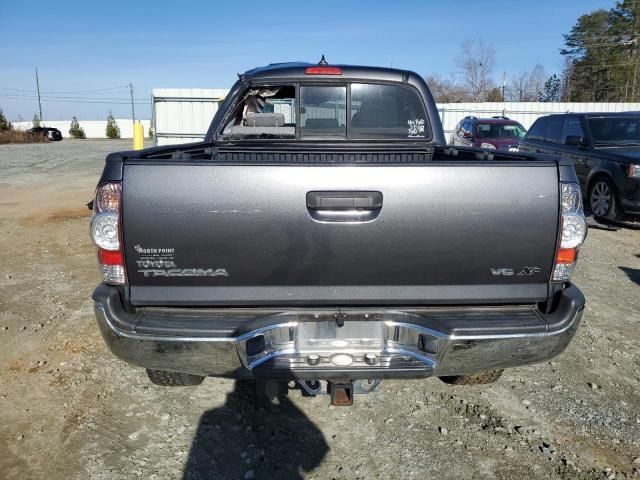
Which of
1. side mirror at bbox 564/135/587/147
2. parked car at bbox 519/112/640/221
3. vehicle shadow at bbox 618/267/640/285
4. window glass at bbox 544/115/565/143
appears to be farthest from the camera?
window glass at bbox 544/115/565/143

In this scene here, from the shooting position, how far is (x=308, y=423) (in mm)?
2990

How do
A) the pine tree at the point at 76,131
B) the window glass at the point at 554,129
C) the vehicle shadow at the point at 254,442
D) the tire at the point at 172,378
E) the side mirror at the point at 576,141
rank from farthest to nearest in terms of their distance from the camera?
the pine tree at the point at 76,131, the window glass at the point at 554,129, the side mirror at the point at 576,141, the tire at the point at 172,378, the vehicle shadow at the point at 254,442

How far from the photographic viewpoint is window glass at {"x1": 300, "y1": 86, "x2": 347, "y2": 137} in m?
4.04

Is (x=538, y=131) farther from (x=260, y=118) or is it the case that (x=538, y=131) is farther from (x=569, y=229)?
(x=569, y=229)

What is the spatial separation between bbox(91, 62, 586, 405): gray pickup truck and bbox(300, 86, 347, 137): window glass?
70.8 inches

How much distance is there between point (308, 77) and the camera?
156 inches

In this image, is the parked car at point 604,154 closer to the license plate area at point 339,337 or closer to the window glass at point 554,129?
the window glass at point 554,129

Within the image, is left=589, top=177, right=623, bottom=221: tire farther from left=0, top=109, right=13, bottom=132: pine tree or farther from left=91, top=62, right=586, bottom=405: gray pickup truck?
left=0, top=109, right=13, bottom=132: pine tree

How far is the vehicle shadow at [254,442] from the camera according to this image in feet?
Answer: 8.50

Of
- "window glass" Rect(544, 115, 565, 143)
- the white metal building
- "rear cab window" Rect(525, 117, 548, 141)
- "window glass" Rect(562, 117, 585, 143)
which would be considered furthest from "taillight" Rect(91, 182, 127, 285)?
the white metal building

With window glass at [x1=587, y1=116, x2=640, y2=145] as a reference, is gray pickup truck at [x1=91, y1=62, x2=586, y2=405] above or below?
below

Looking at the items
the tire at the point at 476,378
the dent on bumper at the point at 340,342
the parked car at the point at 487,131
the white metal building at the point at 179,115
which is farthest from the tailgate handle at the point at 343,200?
the white metal building at the point at 179,115

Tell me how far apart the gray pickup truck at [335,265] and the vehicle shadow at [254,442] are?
0.48m

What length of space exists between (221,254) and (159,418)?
131 centimetres
